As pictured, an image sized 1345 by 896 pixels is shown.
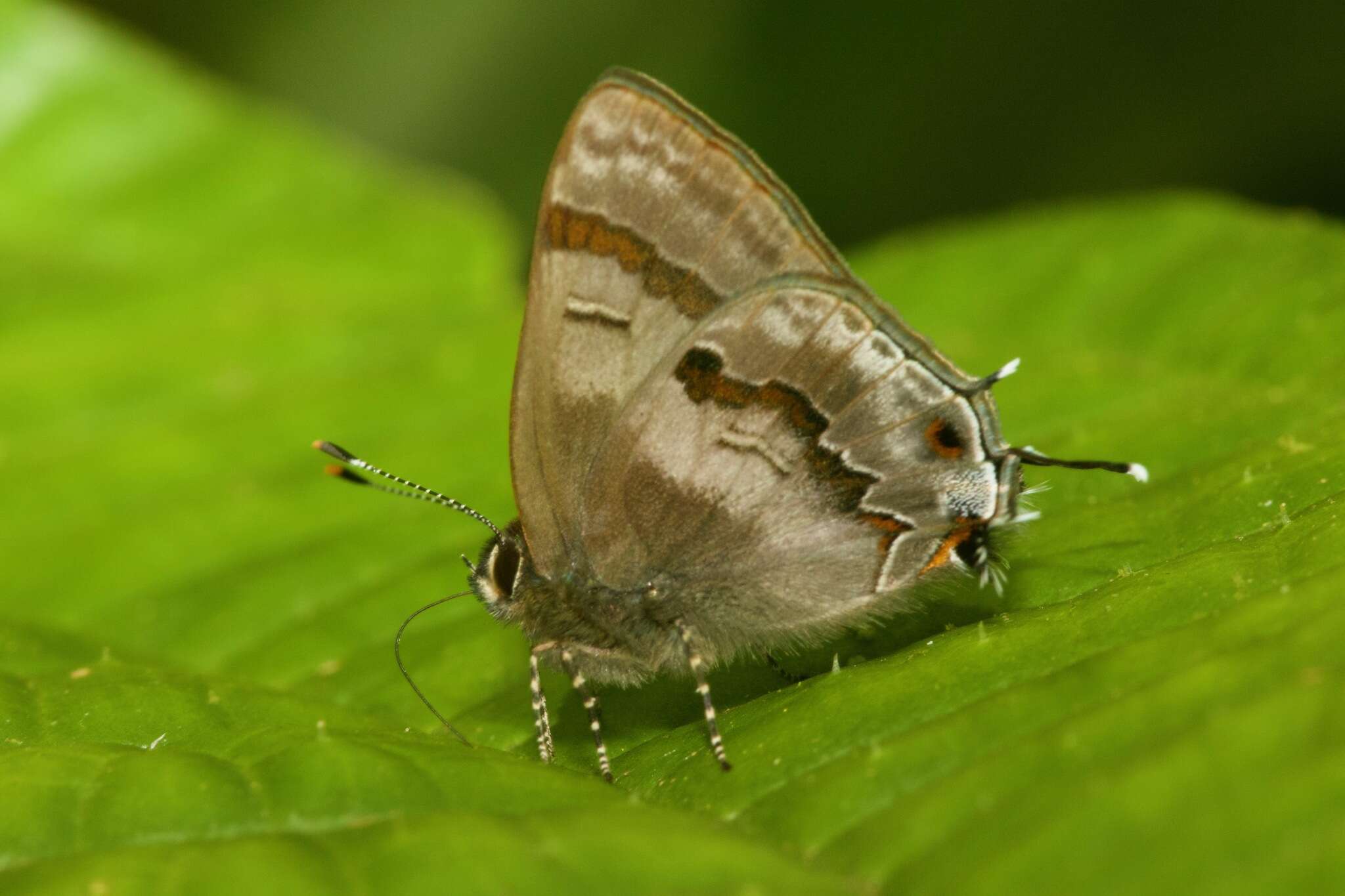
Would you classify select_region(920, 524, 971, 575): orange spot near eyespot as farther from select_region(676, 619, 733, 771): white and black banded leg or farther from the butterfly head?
the butterfly head

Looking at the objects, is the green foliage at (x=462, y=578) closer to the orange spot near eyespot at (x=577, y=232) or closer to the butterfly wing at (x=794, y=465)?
the butterfly wing at (x=794, y=465)

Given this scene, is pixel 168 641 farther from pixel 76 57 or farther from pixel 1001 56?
pixel 1001 56

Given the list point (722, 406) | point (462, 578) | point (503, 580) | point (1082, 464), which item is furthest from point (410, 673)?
point (1082, 464)

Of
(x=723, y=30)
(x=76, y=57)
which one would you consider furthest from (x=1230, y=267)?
(x=76, y=57)

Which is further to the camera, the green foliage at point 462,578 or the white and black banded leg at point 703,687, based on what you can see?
the white and black banded leg at point 703,687

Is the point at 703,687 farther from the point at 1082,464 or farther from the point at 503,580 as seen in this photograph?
the point at 1082,464

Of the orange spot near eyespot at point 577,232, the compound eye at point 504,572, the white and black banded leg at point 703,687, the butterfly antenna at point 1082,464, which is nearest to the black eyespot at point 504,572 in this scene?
the compound eye at point 504,572
